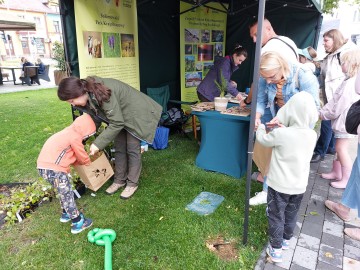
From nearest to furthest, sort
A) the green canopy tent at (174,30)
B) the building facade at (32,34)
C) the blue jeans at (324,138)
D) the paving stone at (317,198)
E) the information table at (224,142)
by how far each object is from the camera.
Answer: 1. the paving stone at (317,198)
2. the information table at (224,142)
3. the blue jeans at (324,138)
4. the green canopy tent at (174,30)
5. the building facade at (32,34)

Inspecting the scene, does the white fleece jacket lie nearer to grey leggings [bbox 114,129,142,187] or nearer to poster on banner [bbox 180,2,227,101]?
grey leggings [bbox 114,129,142,187]

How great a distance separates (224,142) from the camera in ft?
10.9

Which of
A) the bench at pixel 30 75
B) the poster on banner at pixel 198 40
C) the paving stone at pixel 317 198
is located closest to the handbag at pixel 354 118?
the paving stone at pixel 317 198

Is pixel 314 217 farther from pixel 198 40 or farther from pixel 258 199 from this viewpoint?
pixel 198 40

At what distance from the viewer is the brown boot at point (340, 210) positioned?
253 centimetres

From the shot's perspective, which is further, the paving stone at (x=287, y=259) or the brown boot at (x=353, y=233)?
the brown boot at (x=353, y=233)

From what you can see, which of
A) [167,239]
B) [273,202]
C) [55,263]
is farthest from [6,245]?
[273,202]

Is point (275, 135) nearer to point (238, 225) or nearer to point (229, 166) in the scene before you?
point (238, 225)

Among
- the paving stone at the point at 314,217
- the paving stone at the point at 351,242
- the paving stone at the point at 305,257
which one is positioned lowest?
the paving stone at the point at 305,257

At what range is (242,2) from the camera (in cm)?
559

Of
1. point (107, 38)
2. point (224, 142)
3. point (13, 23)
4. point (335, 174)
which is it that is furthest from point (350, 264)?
point (13, 23)

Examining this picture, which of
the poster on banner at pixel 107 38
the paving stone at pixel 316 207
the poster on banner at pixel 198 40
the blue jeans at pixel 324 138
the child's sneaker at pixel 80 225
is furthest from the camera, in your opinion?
the poster on banner at pixel 198 40

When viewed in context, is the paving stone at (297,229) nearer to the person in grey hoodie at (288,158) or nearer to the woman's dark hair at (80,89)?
the person in grey hoodie at (288,158)

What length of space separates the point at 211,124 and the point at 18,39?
1521 inches
